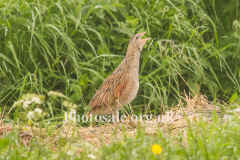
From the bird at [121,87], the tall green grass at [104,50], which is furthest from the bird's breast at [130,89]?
the tall green grass at [104,50]

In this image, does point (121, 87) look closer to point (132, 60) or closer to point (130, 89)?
point (130, 89)

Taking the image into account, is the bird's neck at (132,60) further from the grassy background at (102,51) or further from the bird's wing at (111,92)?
the grassy background at (102,51)

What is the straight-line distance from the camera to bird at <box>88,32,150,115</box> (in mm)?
4457

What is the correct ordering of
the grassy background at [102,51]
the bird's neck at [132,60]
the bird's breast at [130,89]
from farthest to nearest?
1. the grassy background at [102,51]
2. the bird's neck at [132,60]
3. the bird's breast at [130,89]

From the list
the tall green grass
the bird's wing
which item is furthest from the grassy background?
the bird's wing

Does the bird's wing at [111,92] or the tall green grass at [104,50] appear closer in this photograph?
the bird's wing at [111,92]

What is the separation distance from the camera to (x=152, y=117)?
5.17m

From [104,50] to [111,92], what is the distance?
1109 millimetres

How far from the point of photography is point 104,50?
550 centimetres

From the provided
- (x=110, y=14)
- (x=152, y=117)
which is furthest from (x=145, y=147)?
(x=110, y=14)

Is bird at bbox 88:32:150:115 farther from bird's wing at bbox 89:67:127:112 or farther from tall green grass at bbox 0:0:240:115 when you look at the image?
tall green grass at bbox 0:0:240:115

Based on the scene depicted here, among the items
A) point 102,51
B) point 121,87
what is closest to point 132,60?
point 121,87

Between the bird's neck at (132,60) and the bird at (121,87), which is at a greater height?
the bird's neck at (132,60)

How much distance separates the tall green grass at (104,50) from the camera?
5297 millimetres
